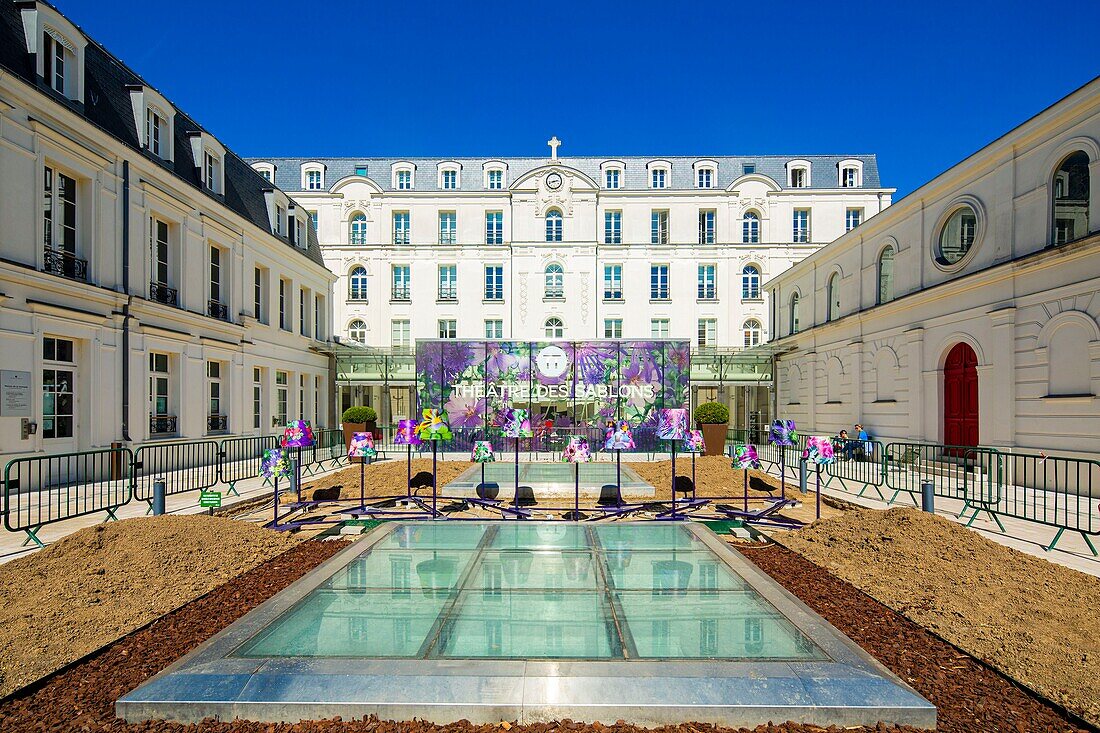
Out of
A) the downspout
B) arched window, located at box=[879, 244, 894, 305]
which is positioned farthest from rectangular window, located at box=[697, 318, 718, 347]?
the downspout

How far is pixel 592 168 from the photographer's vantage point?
126ft

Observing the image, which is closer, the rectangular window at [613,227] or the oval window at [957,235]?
the oval window at [957,235]

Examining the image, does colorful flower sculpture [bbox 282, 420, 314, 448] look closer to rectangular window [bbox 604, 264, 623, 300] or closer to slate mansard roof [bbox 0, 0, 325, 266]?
slate mansard roof [bbox 0, 0, 325, 266]

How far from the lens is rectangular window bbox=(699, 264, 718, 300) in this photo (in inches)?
1425

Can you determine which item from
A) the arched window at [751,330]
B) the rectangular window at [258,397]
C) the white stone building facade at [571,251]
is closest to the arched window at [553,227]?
the white stone building facade at [571,251]

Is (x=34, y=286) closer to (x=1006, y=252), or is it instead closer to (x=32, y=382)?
(x=32, y=382)

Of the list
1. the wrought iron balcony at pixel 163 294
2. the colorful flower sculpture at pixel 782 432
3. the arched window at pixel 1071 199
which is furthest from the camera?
the wrought iron balcony at pixel 163 294

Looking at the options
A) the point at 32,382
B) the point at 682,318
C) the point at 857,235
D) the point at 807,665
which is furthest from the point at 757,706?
the point at 682,318

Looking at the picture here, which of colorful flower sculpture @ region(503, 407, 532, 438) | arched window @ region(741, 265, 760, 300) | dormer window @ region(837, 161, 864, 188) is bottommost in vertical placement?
colorful flower sculpture @ region(503, 407, 532, 438)

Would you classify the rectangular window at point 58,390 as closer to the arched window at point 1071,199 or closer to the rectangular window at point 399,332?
the arched window at point 1071,199

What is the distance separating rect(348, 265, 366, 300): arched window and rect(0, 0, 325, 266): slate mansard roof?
42.6 feet

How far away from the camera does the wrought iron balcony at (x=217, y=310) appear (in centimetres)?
1883

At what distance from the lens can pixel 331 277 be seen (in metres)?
29.5

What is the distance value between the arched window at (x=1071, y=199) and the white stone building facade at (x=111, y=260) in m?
22.1
